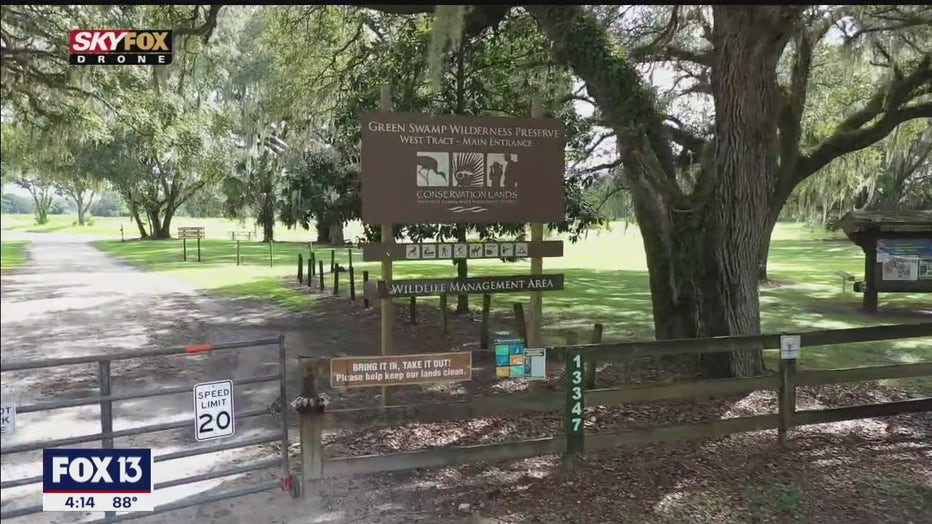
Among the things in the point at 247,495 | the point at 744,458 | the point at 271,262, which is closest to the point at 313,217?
the point at 271,262

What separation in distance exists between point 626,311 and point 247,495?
9685 mm

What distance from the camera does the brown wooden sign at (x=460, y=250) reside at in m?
5.90

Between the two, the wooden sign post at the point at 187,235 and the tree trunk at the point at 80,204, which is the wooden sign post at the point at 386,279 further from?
→ the tree trunk at the point at 80,204

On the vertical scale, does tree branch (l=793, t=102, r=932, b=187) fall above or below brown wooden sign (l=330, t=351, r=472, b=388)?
above

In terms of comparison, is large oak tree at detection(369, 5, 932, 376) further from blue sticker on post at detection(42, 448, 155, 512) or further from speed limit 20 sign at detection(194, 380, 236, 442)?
blue sticker on post at detection(42, 448, 155, 512)

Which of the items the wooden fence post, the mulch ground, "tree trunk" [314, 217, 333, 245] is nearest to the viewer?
the mulch ground

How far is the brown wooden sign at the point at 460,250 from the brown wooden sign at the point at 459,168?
27 cm

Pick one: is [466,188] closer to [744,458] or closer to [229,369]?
[229,369]

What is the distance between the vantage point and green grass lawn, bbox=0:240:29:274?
3.64 m

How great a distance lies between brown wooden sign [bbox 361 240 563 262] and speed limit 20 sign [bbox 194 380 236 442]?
1.92 meters

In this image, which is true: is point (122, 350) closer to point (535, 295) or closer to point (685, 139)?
point (535, 295)

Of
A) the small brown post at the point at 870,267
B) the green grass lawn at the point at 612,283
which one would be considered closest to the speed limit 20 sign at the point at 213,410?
the green grass lawn at the point at 612,283

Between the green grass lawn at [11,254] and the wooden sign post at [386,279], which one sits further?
the wooden sign post at [386,279]

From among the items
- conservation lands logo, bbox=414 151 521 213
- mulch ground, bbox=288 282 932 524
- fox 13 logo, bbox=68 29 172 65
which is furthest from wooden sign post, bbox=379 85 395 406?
fox 13 logo, bbox=68 29 172 65
